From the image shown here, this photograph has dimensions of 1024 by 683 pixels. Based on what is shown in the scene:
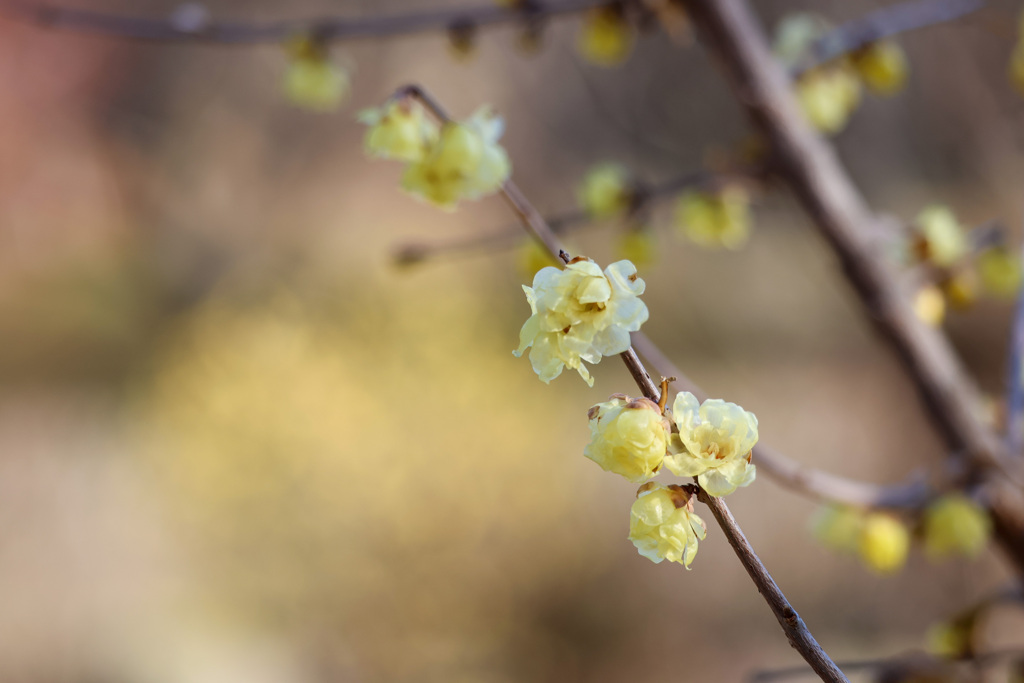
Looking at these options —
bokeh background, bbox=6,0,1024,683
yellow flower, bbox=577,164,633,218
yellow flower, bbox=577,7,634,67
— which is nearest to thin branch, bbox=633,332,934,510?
yellow flower, bbox=577,164,633,218

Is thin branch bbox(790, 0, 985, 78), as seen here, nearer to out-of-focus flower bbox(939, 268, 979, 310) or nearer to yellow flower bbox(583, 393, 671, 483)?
out-of-focus flower bbox(939, 268, 979, 310)

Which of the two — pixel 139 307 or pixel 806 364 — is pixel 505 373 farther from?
→ pixel 139 307

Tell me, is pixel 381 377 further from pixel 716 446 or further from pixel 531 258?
pixel 716 446

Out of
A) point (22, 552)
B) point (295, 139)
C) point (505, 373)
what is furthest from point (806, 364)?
point (22, 552)

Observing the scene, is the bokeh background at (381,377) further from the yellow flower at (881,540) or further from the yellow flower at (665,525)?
the yellow flower at (665,525)

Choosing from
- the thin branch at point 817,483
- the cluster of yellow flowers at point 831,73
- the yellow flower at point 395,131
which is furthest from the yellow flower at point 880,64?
the yellow flower at point 395,131

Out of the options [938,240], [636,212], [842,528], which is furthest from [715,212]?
[842,528]
